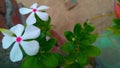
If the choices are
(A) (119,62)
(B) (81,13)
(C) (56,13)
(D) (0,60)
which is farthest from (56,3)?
(D) (0,60)

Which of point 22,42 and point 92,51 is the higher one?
point 22,42

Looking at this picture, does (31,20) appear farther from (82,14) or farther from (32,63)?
(82,14)

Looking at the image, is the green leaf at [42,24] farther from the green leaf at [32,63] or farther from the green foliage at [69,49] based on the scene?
the green leaf at [32,63]

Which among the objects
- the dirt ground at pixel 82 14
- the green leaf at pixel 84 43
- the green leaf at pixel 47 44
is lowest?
the dirt ground at pixel 82 14

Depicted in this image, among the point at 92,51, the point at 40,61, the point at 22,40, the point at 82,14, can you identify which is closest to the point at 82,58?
the point at 92,51

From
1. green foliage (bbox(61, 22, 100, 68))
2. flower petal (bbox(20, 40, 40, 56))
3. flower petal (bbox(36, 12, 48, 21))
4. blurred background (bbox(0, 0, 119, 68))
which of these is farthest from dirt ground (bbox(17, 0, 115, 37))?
flower petal (bbox(20, 40, 40, 56))

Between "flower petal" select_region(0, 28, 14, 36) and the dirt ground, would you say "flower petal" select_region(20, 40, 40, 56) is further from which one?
the dirt ground

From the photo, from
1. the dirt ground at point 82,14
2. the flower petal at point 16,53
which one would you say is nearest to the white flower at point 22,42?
the flower petal at point 16,53

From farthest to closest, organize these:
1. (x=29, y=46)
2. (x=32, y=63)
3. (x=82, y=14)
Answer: (x=82, y=14) < (x=32, y=63) < (x=29, y=46)
